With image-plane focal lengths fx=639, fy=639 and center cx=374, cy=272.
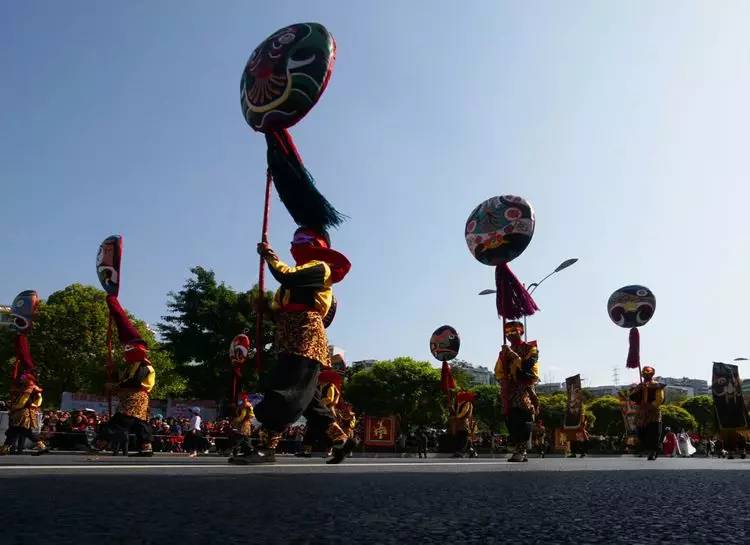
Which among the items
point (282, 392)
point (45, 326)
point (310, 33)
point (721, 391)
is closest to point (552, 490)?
point (282, 392)

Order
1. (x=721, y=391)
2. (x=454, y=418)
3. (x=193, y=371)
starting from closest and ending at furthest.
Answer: (x=721, y=391) → (x=454, y=418) → (x=193, y=371)

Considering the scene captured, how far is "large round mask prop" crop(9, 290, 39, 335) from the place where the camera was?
15.5m

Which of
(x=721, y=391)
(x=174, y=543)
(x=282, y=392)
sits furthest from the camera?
(x=721, y=391)

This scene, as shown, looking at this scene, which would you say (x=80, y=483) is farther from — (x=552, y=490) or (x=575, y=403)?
(x=575, y=403)

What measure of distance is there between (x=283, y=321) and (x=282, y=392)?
0.77 m

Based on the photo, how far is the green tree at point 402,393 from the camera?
4781 centimetres

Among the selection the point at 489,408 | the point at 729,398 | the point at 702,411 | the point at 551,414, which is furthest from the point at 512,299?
the point at 702,411

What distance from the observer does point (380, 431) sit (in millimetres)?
21547

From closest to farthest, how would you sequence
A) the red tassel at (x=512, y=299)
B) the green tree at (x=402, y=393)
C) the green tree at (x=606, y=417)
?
1. the red tassel at (x=512, y=299)
2. the green tree at (x=402, y=393)
3. the green tree at (x=606, y=417)

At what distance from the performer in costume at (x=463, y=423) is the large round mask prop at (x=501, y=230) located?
8.76 m

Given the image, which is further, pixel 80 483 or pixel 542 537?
pixel 80 483

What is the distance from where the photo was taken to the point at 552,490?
10.9ft

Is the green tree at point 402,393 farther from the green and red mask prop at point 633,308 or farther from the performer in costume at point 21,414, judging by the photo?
the performer in costume at point 21,414

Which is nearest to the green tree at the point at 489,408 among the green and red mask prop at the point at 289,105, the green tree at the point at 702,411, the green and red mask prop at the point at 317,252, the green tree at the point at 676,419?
the green tree at the point at 676,419
